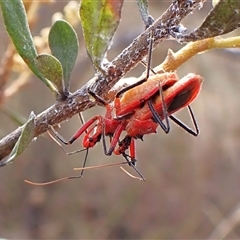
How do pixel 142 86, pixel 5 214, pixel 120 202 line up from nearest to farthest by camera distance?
pixel 142 86, pixel 5 214, pixel 120 202

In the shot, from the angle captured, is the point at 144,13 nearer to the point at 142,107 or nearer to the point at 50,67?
the point at 50,67

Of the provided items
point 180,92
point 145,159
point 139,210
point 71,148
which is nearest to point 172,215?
point 139,210

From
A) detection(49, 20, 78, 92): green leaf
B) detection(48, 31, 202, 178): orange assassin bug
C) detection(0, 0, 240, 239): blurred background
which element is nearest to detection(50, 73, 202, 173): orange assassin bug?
detection(48, 31, 202, 178): orange assassin bug

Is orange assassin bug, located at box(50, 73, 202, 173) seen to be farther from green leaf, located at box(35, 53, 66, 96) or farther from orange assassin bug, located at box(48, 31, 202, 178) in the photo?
green leaf, located at box(35, 53, 66, 96)

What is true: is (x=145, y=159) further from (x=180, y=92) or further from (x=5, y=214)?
(x=180, y=92)

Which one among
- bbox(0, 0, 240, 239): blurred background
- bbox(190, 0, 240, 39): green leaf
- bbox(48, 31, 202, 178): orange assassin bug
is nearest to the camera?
bbox(190, 0, 240, 39): green leaf

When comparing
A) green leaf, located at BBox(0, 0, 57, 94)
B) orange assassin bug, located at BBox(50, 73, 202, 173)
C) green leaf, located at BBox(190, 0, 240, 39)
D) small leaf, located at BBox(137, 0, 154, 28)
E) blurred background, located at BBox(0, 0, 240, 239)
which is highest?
green leaf, located at BBox(0, 0, 57, 94)
